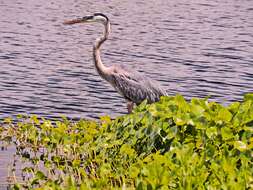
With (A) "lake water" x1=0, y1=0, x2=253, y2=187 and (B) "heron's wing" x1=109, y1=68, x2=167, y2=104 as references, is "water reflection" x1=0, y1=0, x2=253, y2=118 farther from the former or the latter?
(B) "heron's wing" x1=109, y1=68, x2=167, y2=104

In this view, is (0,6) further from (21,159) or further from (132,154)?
(132,154)

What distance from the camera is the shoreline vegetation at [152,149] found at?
865 cm

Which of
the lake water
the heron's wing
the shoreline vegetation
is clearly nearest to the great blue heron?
the heron's wing

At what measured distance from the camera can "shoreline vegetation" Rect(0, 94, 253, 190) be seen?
8648mm

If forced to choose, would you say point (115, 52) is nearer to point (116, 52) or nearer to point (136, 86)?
point (116, 52)

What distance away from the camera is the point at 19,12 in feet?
129

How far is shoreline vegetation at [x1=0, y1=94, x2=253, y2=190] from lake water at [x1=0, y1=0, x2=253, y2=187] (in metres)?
5.08

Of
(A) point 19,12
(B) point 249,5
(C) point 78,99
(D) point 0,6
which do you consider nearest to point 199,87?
(C) point 78,99

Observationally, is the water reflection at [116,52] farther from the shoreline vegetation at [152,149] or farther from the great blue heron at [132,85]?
the shoreline vegetation at [152,149]

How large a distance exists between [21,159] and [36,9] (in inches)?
1055

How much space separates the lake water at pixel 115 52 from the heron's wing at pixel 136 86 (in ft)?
8.93

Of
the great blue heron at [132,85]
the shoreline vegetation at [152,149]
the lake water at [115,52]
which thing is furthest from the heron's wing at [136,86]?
the lake water at [115,52]

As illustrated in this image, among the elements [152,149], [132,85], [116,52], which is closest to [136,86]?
[132,85]

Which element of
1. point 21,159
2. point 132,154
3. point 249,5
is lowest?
point 249,5
